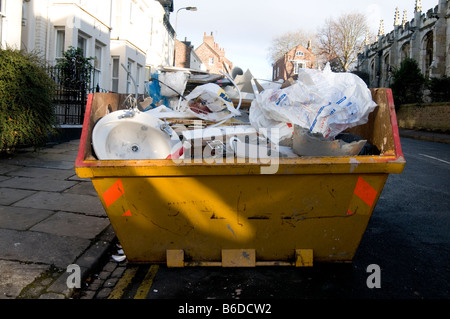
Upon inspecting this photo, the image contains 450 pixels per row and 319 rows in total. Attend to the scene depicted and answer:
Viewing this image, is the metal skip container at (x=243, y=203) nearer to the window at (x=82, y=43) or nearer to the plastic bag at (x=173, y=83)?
the plastic bag at (x=173, y=83)

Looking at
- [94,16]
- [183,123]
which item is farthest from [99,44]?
[183,123]

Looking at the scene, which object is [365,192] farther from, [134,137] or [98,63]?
[98,63]

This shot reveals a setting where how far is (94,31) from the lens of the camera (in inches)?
617

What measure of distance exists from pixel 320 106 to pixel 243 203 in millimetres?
1046

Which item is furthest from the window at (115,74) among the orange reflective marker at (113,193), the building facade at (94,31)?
the orange reflective marker at (113,193)

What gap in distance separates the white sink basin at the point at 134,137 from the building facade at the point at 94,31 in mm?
6463

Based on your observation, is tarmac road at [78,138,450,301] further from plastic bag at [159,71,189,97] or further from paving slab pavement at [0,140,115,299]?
plastic bag at [159,71,189,97]

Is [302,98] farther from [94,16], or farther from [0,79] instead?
[94,16]

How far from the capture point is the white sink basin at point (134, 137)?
309 centimetres

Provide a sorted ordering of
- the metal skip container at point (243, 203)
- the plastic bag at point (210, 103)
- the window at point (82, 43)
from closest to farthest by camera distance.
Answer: the metal skip container at point (243, 203) → the plastic bag at point (210, 103) → the window at point (82, 43)

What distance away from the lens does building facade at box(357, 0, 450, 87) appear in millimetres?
31156

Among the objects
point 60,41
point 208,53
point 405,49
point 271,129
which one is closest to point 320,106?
point 271,129

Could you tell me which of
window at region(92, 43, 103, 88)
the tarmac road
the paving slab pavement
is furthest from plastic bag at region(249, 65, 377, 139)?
window at region(92, 43, 103, 88)

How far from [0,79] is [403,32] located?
42392mm
